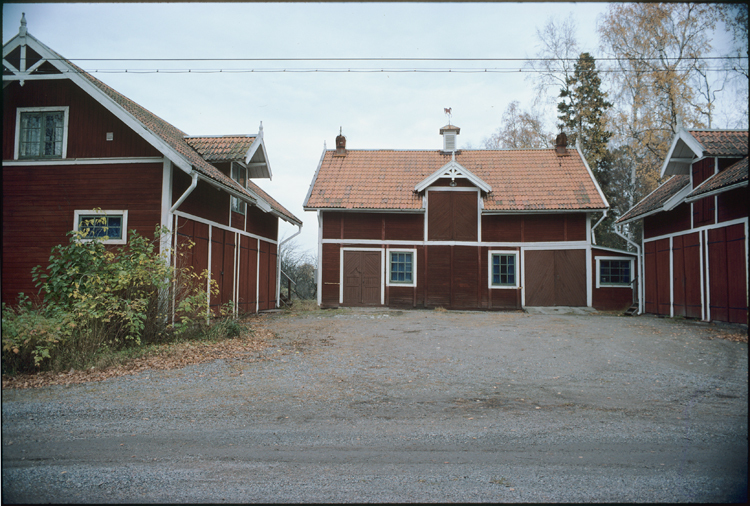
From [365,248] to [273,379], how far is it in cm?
1113

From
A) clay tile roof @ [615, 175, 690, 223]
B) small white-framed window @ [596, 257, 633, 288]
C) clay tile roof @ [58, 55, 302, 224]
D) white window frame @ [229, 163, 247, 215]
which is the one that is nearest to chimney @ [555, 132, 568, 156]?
clay tile roof @ [615, 175, 690, 223]

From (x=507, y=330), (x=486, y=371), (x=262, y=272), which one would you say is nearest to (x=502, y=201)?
(x=507, y=330)

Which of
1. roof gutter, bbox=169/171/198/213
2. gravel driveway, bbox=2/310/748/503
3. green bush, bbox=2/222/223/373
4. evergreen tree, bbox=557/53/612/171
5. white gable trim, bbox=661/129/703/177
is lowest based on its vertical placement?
gravel driveway, bbox=2/310/748/503

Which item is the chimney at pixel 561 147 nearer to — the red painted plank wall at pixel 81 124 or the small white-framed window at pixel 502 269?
the small white-framed window at pixel 502 269

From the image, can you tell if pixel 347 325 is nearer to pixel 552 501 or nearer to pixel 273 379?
pixel 273 379

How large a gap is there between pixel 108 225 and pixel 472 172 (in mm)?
13624

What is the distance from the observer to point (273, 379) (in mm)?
7176

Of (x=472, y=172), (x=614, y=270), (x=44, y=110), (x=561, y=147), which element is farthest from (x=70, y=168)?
(x=561, y=147)

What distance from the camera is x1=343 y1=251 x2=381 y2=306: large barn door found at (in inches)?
707

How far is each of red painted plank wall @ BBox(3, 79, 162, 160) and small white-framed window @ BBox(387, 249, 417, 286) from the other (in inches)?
378

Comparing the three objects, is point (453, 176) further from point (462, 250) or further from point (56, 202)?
point (56, 202)

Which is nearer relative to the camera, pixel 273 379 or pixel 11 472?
pixel 11 472

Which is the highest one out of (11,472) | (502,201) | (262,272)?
(502,201)

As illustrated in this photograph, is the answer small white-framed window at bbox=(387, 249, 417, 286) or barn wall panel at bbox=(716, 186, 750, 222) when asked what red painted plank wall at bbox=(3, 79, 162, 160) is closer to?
small white-framed window at bbox=(387, 249, 417, 286)
